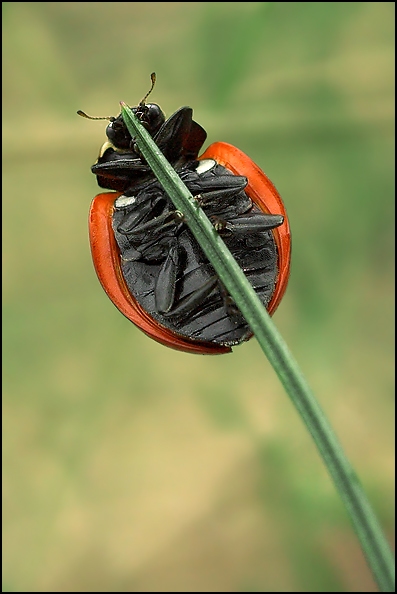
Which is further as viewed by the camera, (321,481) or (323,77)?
(323,77)

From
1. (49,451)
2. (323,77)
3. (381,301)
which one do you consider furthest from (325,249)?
(49,451)

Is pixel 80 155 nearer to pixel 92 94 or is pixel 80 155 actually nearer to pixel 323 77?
pixel 92 94

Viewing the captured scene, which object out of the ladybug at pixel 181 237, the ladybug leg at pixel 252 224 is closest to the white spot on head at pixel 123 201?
the ladybug at pixel 181 237

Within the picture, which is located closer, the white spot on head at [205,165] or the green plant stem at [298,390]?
the green plant stem at [298,390]

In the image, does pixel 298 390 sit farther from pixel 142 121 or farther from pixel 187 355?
pixel 187 355

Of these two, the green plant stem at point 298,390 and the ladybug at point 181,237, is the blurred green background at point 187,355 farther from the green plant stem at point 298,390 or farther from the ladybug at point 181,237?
the green plant stem at point 298,390

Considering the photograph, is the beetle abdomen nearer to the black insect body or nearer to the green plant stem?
the black insect body

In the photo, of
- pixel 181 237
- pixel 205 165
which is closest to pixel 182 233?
pixel 181 237
